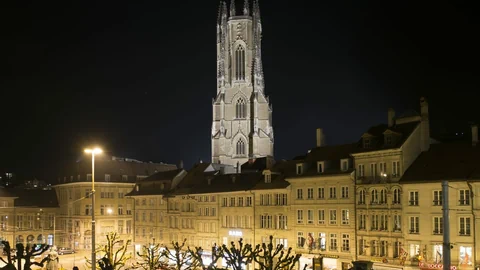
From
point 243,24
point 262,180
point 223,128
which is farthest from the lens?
point 243,24

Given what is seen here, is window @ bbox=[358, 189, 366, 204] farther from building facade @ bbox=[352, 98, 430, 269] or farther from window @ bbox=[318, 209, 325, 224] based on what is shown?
window @ bbox=[318, 209, 325, 224]

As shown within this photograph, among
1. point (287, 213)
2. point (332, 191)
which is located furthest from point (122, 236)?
point (332, 191)

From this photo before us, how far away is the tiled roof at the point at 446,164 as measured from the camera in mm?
51625

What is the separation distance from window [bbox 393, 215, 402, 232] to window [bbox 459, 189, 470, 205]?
20.7 ft

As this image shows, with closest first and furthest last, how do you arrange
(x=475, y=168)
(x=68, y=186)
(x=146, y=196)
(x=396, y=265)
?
(x=475, y=168), (x=396, y=265), (x=146, y=196), (x=68, y=186)

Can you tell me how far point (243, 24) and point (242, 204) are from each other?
76387 mm

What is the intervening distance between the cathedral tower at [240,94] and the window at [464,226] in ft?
258

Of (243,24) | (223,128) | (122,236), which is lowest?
(122,236)

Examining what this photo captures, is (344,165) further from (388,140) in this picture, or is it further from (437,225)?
(437,225)

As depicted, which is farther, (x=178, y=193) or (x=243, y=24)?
(x=243, y=24)

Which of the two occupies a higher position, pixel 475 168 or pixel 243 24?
pixel 243 24

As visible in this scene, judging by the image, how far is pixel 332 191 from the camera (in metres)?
63.6

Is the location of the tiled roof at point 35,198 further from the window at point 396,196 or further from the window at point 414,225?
the window at point 414,225

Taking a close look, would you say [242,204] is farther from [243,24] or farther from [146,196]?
[243,24]
